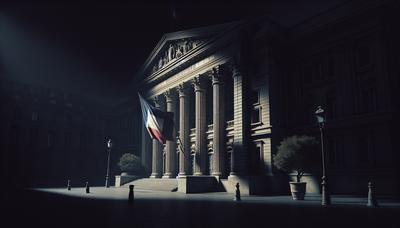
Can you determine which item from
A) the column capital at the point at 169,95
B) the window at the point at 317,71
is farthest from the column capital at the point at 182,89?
the window at the point at 317,71

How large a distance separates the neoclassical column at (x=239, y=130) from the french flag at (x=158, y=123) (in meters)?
6.80

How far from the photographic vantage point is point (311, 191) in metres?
27.9

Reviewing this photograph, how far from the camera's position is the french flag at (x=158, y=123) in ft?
107

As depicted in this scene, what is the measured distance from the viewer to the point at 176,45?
41000 mm

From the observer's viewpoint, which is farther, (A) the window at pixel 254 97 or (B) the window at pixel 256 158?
(A) the window at pixel 254 97

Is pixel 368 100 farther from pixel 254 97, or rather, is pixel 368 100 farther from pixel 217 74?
pixel 217 74

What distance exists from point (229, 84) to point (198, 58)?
4.62m

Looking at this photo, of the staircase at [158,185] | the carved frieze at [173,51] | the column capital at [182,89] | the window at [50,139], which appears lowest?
the staircase at [158,185]

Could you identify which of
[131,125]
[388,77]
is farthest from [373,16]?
[131,125]

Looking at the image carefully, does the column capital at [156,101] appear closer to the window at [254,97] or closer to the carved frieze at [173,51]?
the carved frieze at [173,51]

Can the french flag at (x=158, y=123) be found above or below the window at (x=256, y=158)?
above

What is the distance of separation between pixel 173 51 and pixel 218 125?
43.6 ft

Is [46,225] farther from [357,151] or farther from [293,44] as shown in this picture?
[293,44]

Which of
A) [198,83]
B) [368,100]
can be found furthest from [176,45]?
[368,100]
